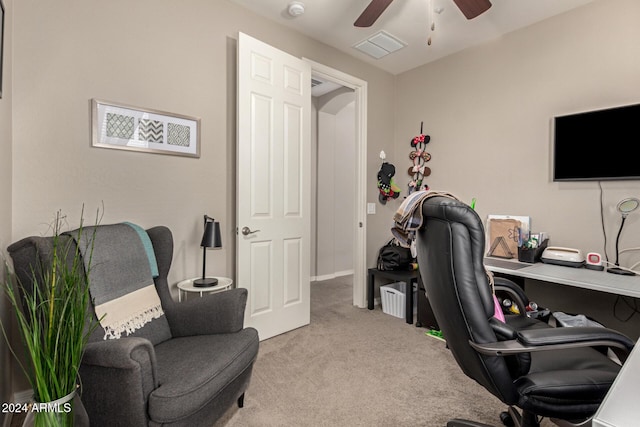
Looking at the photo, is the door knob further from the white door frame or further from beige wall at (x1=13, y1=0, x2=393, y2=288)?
the white door frame

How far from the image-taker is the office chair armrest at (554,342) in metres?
1.05

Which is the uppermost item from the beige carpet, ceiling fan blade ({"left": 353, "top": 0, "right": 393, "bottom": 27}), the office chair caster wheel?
ceiling fan blade ({"left": 353, "top": 0, "right": 393, "bottom": 27})

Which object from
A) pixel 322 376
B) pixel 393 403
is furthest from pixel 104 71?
pixel 393 403

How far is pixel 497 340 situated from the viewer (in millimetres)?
1133

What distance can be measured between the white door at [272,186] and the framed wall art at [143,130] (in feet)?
1.18

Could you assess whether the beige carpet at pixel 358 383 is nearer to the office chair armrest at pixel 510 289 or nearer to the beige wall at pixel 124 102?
the office chair armrest at pixel 510 289

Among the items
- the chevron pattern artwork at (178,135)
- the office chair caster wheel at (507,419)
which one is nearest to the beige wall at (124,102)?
the chevron pattern artwork at (178,135)

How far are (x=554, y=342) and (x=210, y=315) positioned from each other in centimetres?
153

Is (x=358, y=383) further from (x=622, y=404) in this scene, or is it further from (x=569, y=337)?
(x=622, y=404)

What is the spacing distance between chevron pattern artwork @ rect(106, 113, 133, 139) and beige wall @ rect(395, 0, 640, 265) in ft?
9.30

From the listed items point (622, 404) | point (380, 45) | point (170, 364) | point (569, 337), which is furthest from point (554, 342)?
point (380, 45)

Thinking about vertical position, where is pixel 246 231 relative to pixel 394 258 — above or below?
above

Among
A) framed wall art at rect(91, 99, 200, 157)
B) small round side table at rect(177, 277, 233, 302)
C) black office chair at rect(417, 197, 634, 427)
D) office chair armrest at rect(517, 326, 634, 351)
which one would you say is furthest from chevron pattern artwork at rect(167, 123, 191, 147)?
office chair armrest at rect(517, 326, 634, 351)

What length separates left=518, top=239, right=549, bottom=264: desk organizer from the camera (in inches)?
98.7
